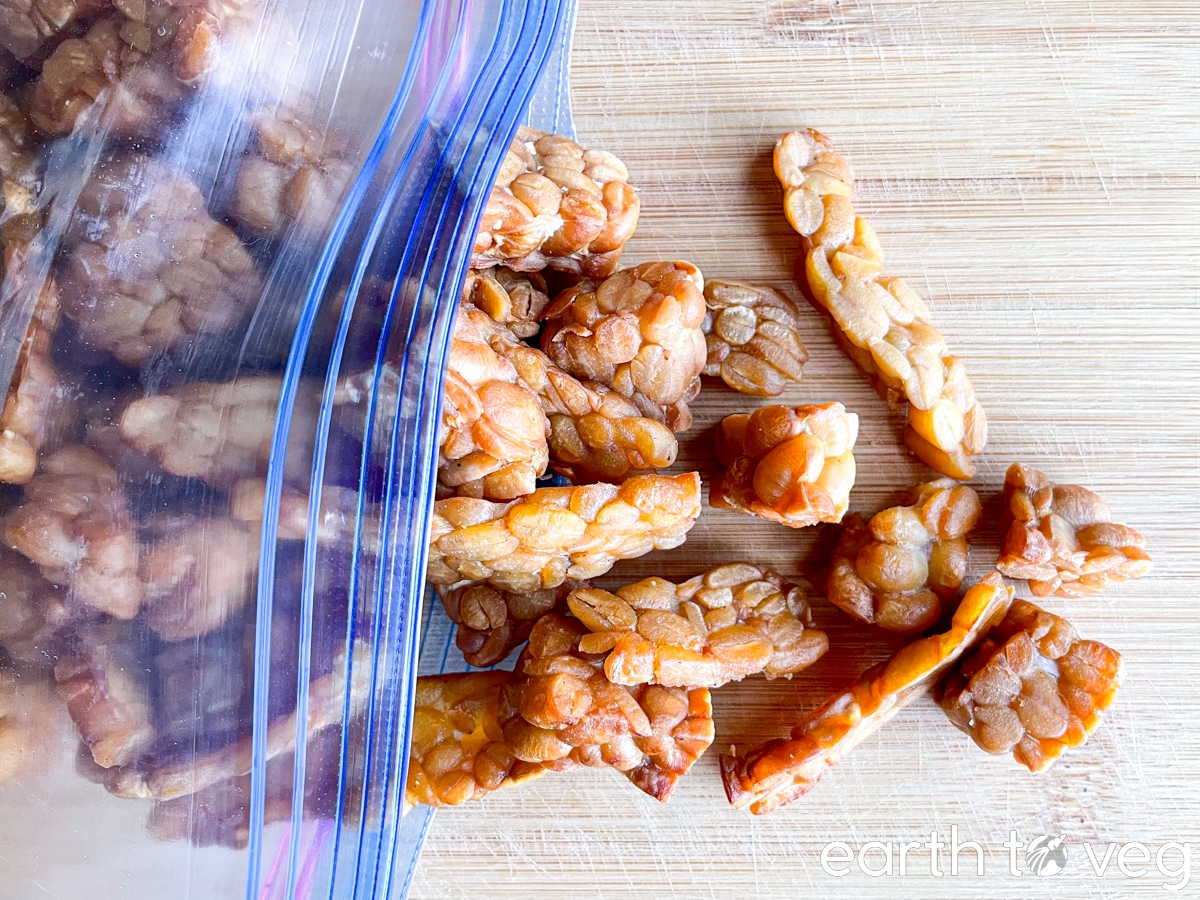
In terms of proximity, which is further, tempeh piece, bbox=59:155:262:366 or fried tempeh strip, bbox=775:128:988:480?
fried tempeh strip, bbox=775:128:988:480

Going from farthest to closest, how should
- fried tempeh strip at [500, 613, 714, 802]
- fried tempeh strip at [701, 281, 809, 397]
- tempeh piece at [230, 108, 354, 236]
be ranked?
fried tempeh strip at [701, 281, 809, 397] → fried tempeh strip at [500, 613, 714, 802] → tempeh piece at [230, 108, 354, 236]

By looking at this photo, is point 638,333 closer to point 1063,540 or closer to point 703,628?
point 703,628

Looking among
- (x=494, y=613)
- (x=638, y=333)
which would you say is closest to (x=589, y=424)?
(x=638, y=333)

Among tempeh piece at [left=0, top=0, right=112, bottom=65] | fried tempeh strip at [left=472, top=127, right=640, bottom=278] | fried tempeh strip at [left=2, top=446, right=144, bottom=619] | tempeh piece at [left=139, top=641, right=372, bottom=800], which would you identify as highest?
tempeh piece at [left=0, top=0, right=112, bottom=65]

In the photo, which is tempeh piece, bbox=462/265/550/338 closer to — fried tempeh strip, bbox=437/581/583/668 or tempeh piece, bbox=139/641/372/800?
fried tempeh strip, bbox=437/581/583/668

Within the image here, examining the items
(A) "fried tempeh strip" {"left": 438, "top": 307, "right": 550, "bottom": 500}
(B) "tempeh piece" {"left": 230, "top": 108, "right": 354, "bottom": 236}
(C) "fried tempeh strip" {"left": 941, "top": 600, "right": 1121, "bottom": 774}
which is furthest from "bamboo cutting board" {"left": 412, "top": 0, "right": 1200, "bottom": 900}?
(B) "tempeh piece" {"left": 230, "top": 108, "right": 354, "bottom": 236}

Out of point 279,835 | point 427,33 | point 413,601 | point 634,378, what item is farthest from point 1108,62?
point 279,835

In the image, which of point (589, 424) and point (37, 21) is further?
point (589, 424)
